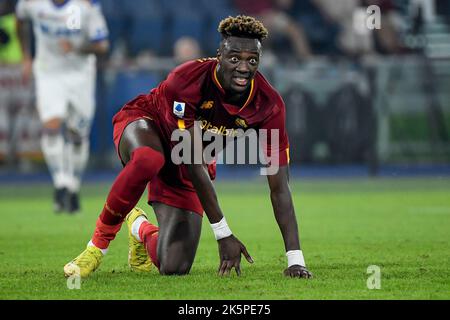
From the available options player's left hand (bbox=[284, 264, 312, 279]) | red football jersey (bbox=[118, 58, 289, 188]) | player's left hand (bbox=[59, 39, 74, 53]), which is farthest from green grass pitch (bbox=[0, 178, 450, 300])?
player's left hand (bbox=[59, 39, 74, 53])

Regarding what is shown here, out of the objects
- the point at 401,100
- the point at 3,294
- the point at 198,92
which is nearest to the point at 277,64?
the point at 401,100

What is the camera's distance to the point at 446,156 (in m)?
15.9

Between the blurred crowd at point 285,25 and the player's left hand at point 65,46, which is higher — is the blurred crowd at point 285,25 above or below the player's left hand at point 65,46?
below

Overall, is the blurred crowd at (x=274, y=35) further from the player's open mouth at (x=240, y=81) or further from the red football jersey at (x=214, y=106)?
the player's open mouth at (x=240, y=81)

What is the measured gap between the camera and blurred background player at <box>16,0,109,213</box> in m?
12.1

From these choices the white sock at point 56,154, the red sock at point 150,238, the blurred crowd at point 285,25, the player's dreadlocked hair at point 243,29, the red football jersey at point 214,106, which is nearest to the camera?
the player's dreadlocked hair at point 243,29

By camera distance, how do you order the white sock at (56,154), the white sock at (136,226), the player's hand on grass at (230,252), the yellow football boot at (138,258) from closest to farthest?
the player's hand on grass at (230,252) < the yellow football boot at (138,258) < the white sock at (136,226) < the white sock at (56,154)

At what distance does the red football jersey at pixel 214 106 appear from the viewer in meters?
6.50

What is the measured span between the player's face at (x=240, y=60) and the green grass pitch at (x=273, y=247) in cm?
120

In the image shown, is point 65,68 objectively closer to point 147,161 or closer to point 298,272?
point 147,161

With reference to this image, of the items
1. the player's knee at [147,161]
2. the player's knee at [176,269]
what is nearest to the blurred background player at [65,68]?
the player's knee at [176,269]

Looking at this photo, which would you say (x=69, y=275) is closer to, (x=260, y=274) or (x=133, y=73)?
(x=260, y=274)

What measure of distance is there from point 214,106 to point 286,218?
2.77 feet

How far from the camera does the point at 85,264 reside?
6441 millimetres
